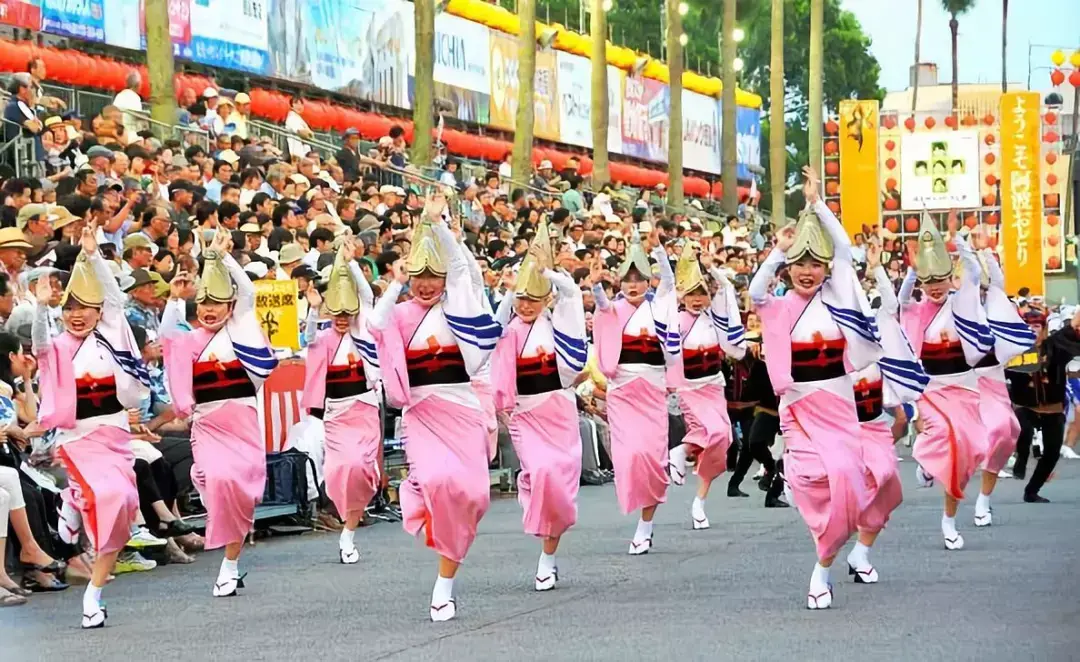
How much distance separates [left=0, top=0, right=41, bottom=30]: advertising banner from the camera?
24.6 m

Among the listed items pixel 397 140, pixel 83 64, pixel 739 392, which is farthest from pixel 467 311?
pixel 397 140

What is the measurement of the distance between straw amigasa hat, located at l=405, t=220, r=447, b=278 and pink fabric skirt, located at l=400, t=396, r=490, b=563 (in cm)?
66

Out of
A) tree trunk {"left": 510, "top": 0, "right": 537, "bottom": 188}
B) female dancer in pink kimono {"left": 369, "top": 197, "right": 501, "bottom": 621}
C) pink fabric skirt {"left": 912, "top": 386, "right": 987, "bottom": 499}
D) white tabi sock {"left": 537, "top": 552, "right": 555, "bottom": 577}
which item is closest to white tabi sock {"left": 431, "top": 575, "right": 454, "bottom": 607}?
female dancer in pink kimono {"left": 369, "top": 197, "right": 501, "bottom": 621}

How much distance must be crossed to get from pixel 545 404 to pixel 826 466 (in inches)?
84.6

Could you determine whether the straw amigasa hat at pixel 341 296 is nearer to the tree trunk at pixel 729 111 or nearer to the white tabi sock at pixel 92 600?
the white tabi sock at pixel 92 600

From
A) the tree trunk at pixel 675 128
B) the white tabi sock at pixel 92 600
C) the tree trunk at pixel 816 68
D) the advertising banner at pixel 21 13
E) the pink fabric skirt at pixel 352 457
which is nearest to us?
the white tabi sock at pixel 92 600

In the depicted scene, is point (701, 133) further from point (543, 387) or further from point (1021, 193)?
point (543, 387)

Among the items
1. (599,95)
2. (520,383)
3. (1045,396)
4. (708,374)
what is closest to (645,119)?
(599,95)

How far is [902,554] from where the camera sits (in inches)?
539

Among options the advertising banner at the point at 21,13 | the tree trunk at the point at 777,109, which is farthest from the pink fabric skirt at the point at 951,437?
the tree trunk at the point at 777,109

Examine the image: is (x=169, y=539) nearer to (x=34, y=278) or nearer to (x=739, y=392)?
(x=34, y=278)

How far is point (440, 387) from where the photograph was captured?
11344 mm

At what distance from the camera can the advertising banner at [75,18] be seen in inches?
1027

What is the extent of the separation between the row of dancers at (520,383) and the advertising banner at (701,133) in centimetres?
4106
